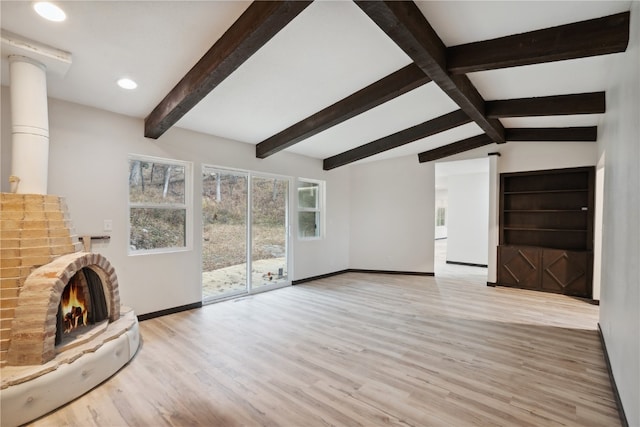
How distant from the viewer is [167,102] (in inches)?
123

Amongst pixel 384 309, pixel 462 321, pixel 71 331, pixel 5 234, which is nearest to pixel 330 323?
pixel 384 309

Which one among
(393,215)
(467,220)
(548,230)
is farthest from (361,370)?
(467,220)

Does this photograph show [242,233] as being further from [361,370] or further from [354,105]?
[361,370]

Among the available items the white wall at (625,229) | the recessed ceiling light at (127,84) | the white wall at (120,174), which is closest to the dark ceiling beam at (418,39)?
the white wall at (625,229)

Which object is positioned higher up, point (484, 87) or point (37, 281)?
point (484, 87)

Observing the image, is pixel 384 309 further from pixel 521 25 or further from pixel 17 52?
pixel 17 52

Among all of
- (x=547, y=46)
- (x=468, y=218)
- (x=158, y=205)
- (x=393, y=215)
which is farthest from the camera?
(x=468, y=218)

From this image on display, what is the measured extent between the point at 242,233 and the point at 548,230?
17.9 ft

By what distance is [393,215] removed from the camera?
6695 mm

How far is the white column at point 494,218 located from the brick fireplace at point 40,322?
579 centimetres

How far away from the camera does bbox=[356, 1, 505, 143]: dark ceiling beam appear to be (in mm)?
1966

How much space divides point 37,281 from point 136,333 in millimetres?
1052

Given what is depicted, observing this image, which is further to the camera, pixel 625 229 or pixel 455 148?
pixel 455 148

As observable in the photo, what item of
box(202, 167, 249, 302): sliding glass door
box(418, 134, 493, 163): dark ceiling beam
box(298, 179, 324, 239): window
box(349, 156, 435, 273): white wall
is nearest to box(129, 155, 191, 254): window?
Answer: box(202, 167, 249, 302): sliding glass door
